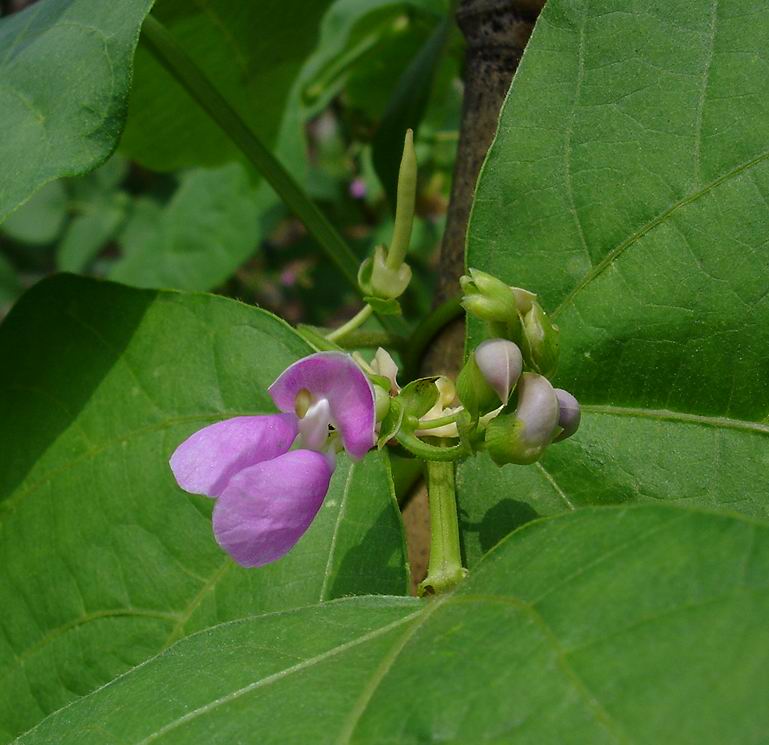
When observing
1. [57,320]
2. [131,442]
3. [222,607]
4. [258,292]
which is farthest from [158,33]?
[258,292]

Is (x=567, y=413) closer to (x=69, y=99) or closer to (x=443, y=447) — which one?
(x=443, y=447)

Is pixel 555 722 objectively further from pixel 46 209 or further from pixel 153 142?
pixel 46 209

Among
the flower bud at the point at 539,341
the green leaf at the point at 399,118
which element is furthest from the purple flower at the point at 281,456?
the green leaf at the point at 399,118

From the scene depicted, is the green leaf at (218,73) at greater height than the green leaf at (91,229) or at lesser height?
greater

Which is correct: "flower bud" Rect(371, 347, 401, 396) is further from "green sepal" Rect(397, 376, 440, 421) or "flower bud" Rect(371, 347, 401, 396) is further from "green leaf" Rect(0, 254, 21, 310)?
"green leaf" Rect(0, 254, 21, 310)

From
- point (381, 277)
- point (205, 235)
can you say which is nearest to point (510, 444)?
point (381, 277)

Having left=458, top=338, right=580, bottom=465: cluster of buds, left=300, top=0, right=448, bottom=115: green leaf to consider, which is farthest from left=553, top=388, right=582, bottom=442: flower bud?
left=300, top=0, right=448, bottom=115: green leaf

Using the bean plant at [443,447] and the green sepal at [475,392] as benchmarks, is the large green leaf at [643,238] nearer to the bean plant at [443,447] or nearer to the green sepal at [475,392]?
the bean plant at [443,447]

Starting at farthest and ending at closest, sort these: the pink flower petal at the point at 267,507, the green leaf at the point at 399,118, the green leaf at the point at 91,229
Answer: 1. the green leaf at the point at 91,229
2. the green leaf at the point at 399,118
3. the pink flower petal at the point at 267,507
